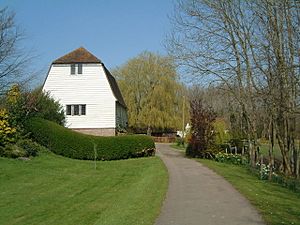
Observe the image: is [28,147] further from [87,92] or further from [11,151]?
[87,92]

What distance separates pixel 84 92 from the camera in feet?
131

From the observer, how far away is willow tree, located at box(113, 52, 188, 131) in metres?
60.9

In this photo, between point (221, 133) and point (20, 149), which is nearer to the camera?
point (20, 149)

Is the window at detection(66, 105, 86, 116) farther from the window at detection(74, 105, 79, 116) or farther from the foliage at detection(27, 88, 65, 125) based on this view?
the foliage at detection(27, 88, 65, 125)

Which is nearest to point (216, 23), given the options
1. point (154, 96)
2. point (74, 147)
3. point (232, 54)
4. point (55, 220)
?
point (232, 54)

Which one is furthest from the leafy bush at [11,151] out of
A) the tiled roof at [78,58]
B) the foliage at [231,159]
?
the tiled roof at [78,58]

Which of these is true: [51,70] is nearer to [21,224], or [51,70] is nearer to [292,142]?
[292,142]

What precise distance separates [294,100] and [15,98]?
18.8 m

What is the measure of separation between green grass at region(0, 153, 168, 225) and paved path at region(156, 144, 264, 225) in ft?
1.27

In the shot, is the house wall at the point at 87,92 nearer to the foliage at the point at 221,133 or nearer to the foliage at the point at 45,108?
the foliage at the point at 45,108

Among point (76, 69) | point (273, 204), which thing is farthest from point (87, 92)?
point (273, 204)

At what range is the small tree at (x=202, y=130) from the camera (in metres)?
29.2

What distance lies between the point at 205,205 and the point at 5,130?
18354 millimetres

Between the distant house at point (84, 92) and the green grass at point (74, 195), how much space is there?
17042 mm
